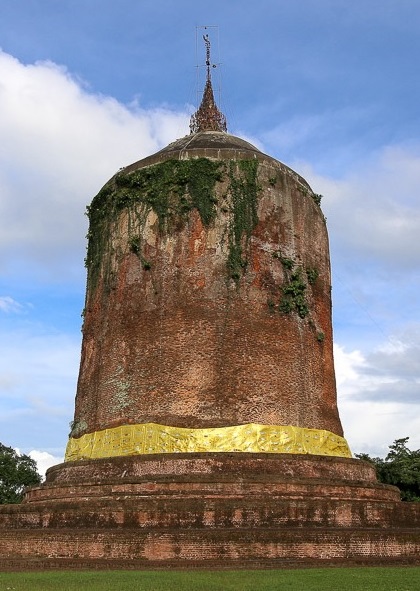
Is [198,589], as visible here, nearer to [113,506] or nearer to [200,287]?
[113,506]

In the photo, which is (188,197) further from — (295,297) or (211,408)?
(211,408)

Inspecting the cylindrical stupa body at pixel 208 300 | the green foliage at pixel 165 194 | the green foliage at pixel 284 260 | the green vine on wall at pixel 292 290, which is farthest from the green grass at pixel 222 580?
the green foliage at pixel 165 194

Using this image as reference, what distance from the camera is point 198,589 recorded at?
8.48m

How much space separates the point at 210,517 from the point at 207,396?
4.08 meters

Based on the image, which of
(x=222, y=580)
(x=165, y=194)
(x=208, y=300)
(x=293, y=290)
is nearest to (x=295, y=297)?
(x=293, y=290)

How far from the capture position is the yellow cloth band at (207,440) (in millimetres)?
15359

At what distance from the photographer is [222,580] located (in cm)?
943

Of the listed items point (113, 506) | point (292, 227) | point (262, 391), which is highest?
point (292, 227)

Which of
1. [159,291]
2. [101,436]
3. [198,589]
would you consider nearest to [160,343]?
[159,291]

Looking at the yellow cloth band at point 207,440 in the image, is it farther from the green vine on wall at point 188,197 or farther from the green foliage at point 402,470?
the green foliage at point 402,470

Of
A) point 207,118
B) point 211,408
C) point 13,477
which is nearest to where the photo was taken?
point 211,408

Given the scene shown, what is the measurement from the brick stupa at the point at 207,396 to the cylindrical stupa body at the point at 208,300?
0.04 meters

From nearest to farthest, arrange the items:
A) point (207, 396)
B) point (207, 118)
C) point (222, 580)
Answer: point (222, 580) < point (207, 396) < point (207, 118)

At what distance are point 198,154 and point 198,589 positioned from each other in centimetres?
1220
